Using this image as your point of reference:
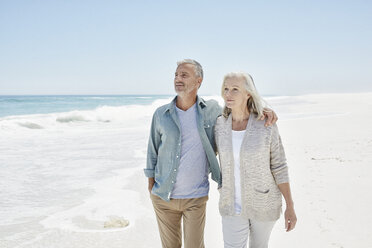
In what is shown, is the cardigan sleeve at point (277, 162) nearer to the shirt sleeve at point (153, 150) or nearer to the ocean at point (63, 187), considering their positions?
the shirt sleeve at point (153, 150)

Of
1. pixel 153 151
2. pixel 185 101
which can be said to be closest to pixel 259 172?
pixel 185 101

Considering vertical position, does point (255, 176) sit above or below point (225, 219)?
above

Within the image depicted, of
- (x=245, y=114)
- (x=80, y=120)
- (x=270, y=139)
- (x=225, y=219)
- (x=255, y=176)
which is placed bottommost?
(x=80, y=120)

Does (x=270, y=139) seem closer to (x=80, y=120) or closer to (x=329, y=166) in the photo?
(x=329, y=166)

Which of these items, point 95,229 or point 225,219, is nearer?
point 225,219

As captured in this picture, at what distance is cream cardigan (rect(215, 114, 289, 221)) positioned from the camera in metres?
2.37

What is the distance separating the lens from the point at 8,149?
10.7 metres

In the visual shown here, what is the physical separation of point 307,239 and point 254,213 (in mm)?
1925

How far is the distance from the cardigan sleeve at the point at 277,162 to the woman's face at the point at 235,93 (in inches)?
12.0

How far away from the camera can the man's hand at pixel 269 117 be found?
94.4 inches

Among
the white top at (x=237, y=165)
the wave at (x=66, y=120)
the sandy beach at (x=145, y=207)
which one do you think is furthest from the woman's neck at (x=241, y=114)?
the wave at (x=66, y=120)

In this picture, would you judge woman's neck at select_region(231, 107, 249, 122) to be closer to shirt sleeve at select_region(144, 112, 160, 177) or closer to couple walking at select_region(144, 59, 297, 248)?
couple walking at select_region(144, 59, 297, 248)

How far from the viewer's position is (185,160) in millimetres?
2869

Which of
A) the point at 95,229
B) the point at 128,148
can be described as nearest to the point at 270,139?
the point at 95,229
